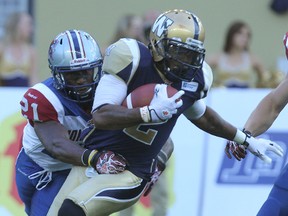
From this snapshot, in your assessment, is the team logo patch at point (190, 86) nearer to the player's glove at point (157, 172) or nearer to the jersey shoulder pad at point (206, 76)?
the jersey shoulder pad at point (206, 76)

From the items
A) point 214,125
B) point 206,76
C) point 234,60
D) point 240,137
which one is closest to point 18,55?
point 234,60

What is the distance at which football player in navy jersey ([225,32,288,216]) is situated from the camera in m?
4.62

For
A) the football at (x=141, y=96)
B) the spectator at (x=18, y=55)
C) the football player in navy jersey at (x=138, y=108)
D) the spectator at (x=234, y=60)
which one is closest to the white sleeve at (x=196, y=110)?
the football player in navy jersey at (x=138, y=108)

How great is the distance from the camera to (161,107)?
427cm

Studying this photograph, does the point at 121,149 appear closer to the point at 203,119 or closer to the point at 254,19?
the point at 203,119

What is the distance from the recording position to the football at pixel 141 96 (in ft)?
14.3

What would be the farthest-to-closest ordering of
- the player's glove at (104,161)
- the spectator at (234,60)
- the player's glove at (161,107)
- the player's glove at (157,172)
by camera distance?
the spectator at (234,60) → the player's glove at (157,172) → the player's glove at (104,161) → the player's glove at (161,107)

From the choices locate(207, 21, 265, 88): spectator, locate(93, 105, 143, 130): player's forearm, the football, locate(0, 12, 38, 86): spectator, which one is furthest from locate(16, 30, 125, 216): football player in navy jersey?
locate(207, 21, 265, 88): spectator

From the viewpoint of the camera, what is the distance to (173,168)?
263 inches

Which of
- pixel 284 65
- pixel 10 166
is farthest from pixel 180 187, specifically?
pixel 284 65

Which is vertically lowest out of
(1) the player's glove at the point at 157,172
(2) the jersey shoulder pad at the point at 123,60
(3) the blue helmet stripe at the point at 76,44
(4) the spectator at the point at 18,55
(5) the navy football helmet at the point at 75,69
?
(4) the spectator at the point at 18,55

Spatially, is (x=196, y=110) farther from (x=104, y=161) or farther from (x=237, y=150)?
(x=104, y=161)

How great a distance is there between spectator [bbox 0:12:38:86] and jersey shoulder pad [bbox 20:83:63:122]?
3.13 metres

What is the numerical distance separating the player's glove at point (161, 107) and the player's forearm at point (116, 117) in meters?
0.04
